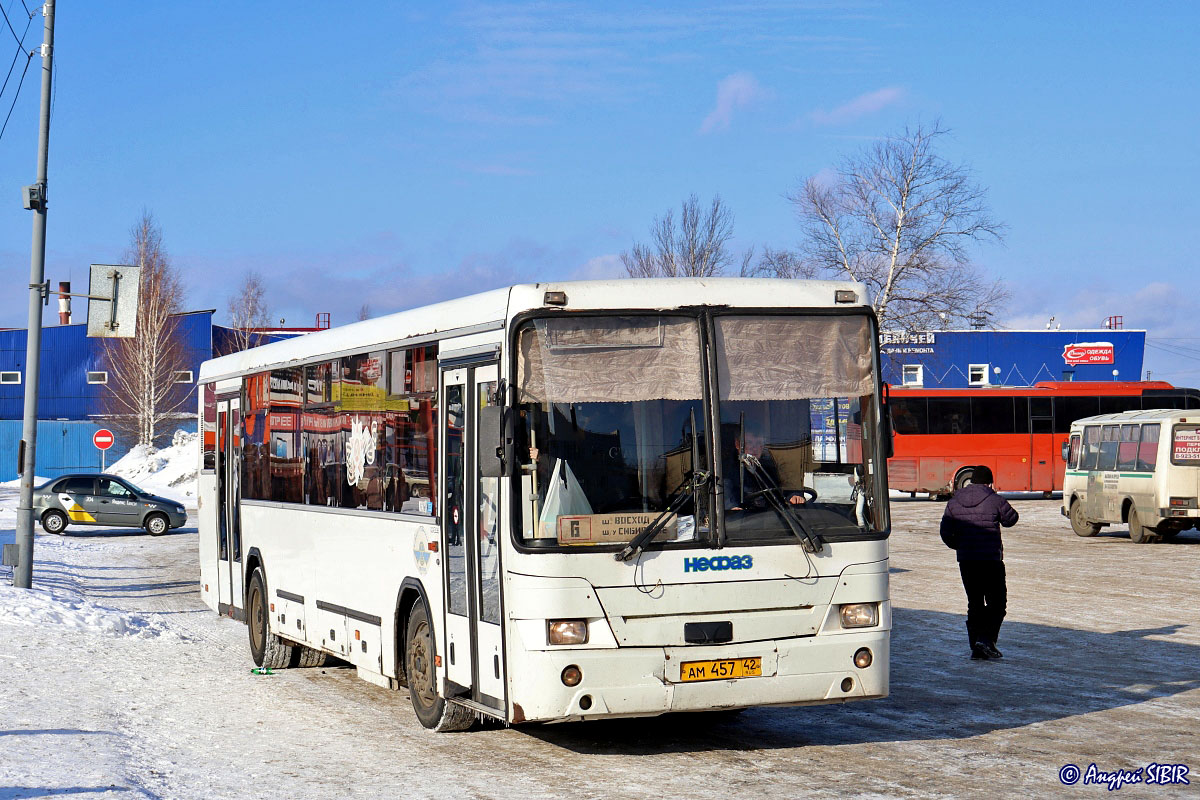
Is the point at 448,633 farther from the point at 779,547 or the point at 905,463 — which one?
the point at 905,463

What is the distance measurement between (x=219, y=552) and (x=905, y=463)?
32483 mm

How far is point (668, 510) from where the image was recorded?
27.2 ft

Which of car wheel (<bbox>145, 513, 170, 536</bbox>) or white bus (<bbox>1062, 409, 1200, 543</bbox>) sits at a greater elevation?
white bus (<bbox>1062, 409, 1200, 543</bbox>)

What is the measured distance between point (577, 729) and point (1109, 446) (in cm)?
2362

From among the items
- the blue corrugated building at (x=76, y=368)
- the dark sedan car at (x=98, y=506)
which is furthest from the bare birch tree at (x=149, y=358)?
the dark sedan car at (x=98, y=506)

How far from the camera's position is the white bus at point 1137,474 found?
2823 centimetres

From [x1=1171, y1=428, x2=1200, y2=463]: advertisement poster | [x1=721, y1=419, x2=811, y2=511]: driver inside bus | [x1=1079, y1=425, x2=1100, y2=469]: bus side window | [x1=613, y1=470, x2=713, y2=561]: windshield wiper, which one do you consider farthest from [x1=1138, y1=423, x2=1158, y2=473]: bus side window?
[x1=613, y1=470, x2=713, y2=561]: windshield wiper

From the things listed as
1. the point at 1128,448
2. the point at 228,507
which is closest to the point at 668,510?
the point at 228,507

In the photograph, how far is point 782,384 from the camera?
339 inches

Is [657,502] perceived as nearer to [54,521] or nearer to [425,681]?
[425,681]

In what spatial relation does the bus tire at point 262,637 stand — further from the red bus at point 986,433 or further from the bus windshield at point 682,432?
the red bus at point 986,433

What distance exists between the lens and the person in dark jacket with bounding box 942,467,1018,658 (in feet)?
43.1

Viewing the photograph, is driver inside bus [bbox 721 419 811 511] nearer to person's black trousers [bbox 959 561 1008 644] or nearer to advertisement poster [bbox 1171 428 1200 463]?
person's black trousers [bbox 959 561 1008 644]

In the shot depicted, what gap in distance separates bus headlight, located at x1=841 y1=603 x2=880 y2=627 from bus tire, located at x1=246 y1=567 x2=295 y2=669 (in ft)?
22.0
